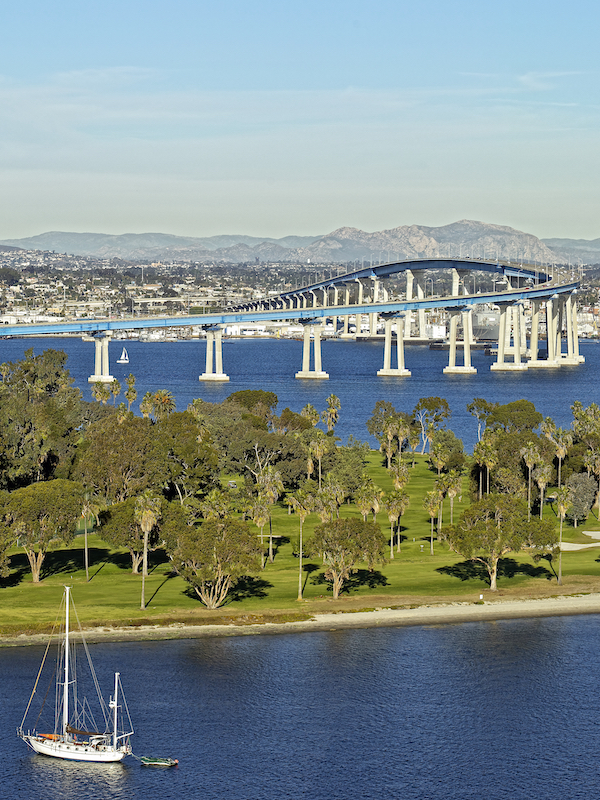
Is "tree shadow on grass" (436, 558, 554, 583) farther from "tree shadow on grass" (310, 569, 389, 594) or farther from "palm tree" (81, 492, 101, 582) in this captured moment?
"palm tree" (81, 492, 101, 582)

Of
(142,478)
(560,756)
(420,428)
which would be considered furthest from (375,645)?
(420,428)

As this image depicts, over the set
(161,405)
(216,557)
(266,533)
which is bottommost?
(266,533)

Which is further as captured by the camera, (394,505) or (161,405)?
(161,405)

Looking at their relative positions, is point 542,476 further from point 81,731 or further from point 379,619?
point 81,731

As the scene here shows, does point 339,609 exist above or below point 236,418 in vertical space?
below

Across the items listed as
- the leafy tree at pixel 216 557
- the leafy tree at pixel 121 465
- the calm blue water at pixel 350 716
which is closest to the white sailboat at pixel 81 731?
the calm blue water at pixel 350 716

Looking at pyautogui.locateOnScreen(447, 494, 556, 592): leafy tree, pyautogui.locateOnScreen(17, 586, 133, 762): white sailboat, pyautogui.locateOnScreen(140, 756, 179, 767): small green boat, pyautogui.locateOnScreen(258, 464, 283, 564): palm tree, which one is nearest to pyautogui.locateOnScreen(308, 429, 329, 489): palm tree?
pyautogui.locateOnScreen(258, 464, 283, 564): palm tree

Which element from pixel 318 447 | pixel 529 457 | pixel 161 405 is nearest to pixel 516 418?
pixel 529 457

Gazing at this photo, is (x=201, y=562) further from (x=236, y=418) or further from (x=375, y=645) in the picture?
(x=236, y=418)
